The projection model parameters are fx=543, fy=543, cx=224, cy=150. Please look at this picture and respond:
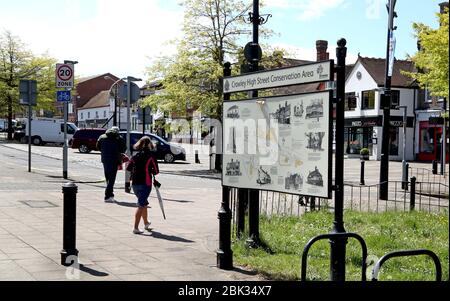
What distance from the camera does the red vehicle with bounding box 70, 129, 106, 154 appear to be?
38.1 m

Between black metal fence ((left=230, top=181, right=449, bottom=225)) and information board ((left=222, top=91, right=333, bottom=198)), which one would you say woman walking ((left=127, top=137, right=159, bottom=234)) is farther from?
information board ((left=222, top=91, right=333, bottom=198))

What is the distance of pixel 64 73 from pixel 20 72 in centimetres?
3876

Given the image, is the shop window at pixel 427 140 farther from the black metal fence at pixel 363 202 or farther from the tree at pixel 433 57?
the tree at pixel 433 57

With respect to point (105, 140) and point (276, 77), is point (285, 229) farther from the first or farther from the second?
point (105, 140)

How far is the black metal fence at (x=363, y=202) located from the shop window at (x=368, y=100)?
82.6 ft

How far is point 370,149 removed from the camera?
45125 millimetres

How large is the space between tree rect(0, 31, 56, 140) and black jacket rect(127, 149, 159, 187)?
45.9 metres

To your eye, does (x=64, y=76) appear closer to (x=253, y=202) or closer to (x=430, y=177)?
(x=253, y=202)

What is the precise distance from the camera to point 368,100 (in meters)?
46.1

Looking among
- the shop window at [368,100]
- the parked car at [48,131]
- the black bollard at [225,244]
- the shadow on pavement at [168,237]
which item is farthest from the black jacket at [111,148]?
the shop window at [368,100]

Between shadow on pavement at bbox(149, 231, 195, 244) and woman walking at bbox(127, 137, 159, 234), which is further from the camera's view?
woman walking at bbox(127, 137, 159, 234)

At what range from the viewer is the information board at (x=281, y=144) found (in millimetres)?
5859

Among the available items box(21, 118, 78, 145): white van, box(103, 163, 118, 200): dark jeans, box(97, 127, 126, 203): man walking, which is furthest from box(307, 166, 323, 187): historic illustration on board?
box(21, 118, 78, 145): white van

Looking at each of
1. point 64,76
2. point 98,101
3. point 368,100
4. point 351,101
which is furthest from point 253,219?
point 98,101
